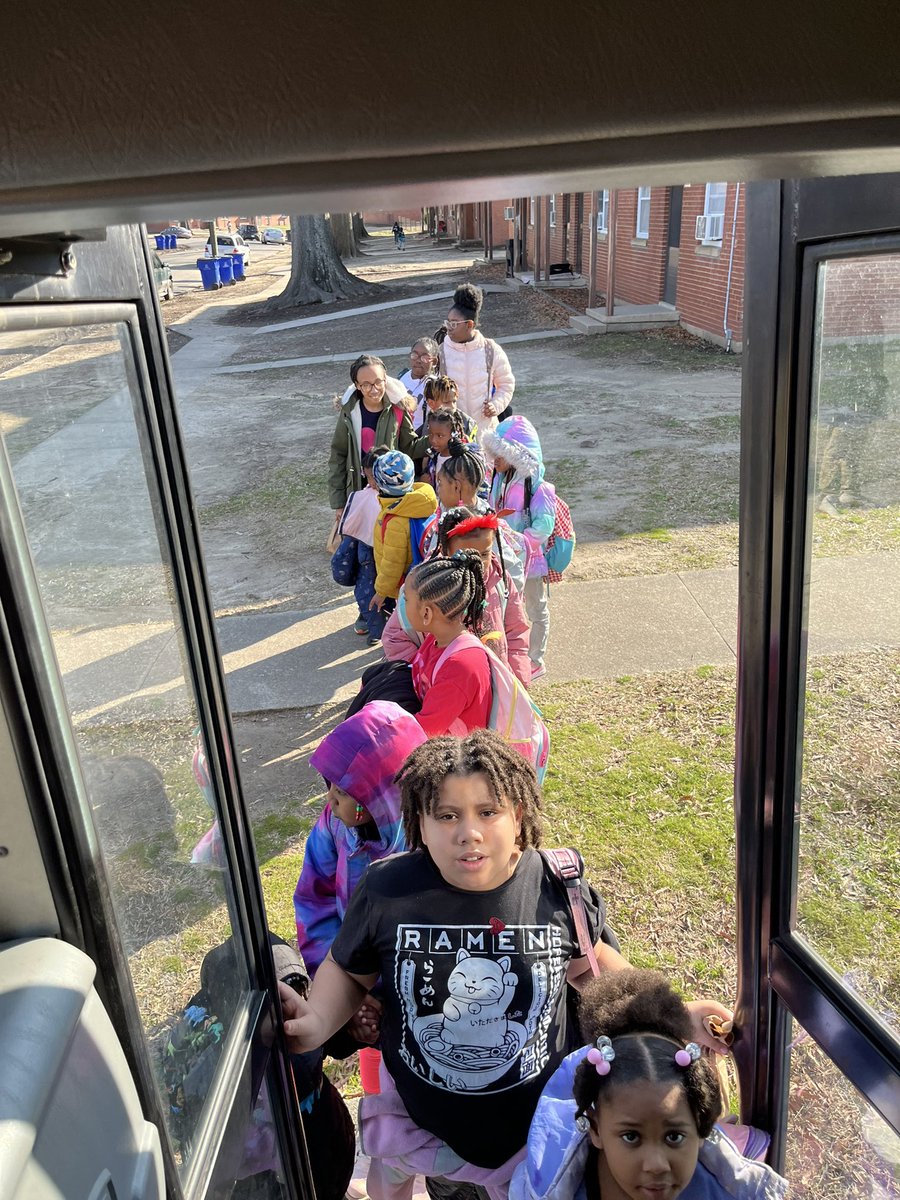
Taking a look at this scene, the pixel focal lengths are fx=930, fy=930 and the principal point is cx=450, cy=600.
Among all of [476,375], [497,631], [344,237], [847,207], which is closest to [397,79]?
[847,207]

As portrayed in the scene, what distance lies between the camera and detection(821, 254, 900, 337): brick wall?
4.15 ft

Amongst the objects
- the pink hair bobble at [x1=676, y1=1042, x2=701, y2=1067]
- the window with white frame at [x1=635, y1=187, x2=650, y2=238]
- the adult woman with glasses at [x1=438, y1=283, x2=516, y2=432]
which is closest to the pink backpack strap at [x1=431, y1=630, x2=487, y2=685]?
the pink hair bobble at [x1=676, y1=1042, x2=701, y2=1067]

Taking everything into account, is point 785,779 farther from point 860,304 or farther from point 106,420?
point 106,420

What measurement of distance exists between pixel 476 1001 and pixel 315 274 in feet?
77.0

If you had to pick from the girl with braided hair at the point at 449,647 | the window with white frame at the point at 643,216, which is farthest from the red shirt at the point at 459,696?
the window with white frame at the point at 643,216

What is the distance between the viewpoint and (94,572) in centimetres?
122

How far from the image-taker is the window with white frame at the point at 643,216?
16922 millimetres

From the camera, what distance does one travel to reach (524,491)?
434 cm

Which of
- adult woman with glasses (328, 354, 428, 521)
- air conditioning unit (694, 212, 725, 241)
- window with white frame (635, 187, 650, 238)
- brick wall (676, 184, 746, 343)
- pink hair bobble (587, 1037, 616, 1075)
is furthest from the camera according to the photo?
window with white frame (635, 187, 650, 238)

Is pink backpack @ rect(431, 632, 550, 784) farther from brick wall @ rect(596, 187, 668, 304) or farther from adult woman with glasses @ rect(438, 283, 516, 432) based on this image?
brick wall @ rect(596, 187, 668, 304)

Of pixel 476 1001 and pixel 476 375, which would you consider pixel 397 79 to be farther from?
pixel 476 375

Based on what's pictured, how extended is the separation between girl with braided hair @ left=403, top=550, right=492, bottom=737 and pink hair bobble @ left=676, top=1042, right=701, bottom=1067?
1.08 meters

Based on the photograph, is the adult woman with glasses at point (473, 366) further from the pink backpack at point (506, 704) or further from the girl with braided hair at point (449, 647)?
the pink backpack at point (506, 704)

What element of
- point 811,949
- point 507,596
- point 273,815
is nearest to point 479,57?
point 811,949
